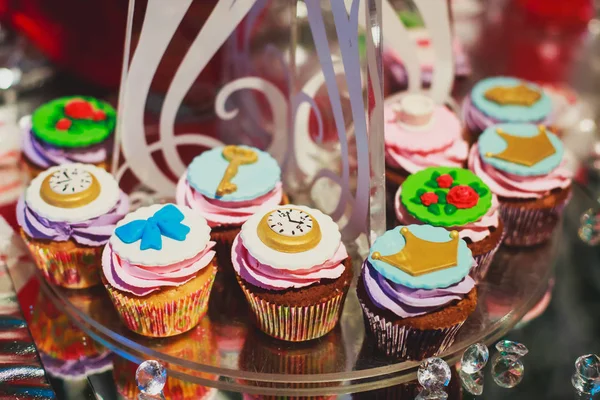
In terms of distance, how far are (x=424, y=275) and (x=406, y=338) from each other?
180 millimetres

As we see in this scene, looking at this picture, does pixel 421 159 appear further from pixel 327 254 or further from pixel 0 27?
pixel 0 27

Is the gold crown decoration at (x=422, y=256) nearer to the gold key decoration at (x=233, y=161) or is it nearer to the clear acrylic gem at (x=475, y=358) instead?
the clear acrylic gem at (x=475, y=358)

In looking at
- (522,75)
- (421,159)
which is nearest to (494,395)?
(421,159)

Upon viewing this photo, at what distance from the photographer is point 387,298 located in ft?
6.09

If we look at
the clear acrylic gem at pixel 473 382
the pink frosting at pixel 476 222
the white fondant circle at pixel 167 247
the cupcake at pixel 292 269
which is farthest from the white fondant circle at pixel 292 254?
the clear acrylic gem at pixel 473 382

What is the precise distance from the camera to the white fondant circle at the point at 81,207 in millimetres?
2025

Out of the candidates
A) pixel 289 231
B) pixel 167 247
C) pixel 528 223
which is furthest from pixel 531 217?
pixel 167 247

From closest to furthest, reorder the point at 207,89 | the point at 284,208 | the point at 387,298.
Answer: the point at 387,298
the point at 284,208
the point at 207,89

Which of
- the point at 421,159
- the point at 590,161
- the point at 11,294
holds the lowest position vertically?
the point at 590,161

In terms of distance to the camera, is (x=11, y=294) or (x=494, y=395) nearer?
(x=494, y=395)

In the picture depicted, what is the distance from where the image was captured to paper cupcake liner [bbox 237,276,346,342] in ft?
6.29

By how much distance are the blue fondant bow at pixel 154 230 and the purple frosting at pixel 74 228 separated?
14cm

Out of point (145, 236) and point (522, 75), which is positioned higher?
point (145, 236)

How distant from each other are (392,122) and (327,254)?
25.6 inches
